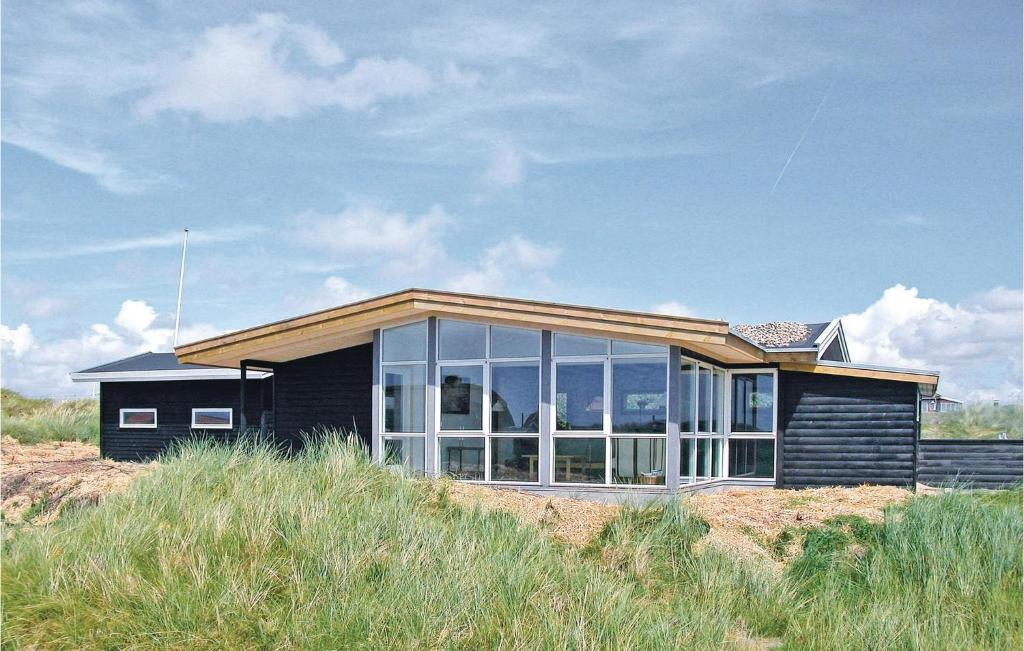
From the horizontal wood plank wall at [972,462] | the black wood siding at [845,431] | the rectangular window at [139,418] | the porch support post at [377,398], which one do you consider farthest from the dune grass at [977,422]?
the rectangular window at [139,418]

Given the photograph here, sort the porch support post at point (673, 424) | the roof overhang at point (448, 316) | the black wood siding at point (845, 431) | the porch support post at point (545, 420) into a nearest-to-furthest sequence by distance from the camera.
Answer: the roof overhang at point (448, 316) → the porch support post at point (673, 424) → the porch support post at point (545, 420) → the black wood siding at point (845, 431)

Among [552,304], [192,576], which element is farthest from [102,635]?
[552,304]

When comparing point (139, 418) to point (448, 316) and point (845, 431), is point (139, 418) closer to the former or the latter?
point (448, 316)

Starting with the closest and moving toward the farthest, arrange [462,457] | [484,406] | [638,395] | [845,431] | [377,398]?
[638,395] < [484,406] < [462,457] < [377,398] < [845,431]

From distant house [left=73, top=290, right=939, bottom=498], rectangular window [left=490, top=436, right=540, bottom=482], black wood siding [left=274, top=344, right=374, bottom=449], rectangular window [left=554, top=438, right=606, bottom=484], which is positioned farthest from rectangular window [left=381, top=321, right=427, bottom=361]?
rectangular window [left=554, top=438, right=606, bottom=484]

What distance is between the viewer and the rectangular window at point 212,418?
19344 millimetres

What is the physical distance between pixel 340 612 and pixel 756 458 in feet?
33.1

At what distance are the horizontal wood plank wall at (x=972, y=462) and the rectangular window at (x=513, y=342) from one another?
771 centimetres

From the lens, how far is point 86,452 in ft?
75.4

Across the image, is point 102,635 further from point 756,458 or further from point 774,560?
point 756,458

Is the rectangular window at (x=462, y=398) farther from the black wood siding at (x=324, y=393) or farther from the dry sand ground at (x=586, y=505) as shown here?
the black wood siding at (x=324, y=393)

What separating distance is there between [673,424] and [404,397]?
4.29 meters

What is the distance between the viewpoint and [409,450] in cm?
1434

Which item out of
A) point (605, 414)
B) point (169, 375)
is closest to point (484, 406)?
point (605, 414)
